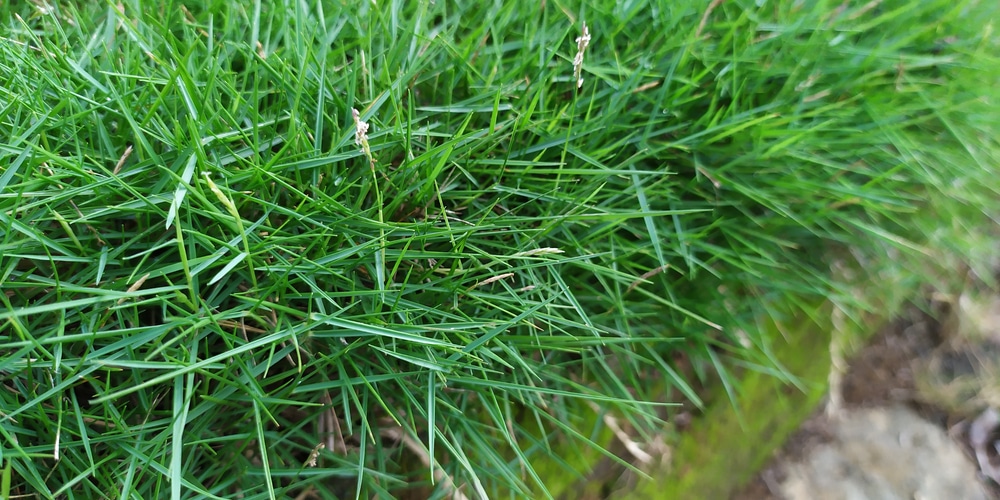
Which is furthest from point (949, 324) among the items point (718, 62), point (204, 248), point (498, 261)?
point (204, 248)

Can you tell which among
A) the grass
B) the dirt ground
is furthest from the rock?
the grass

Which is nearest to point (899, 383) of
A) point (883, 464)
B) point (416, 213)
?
point (883, 464)

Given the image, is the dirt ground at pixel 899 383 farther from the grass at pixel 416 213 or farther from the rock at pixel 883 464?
the grass at pixel 416 213

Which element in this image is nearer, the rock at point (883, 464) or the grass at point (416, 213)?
the grass at point (416, 213)

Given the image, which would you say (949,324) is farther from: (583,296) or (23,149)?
(23,149)

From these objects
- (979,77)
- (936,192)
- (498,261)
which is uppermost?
(979,77)

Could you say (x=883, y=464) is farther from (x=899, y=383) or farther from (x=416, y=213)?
(x=416, y=213)

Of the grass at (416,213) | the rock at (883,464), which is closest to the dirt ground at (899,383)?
the rock at (883,464)
